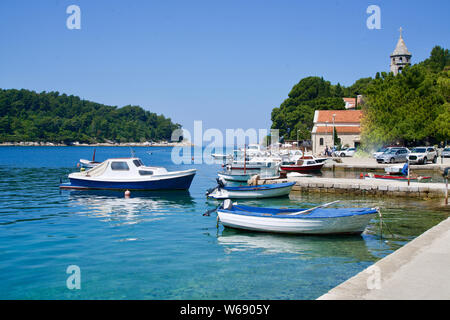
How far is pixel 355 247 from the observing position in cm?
1356

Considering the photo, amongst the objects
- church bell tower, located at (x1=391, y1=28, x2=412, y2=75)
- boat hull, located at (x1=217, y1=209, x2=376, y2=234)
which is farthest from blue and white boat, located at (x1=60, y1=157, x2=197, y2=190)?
church bell tower, located at (x1=391, y1=28, x2=412, y2=75)

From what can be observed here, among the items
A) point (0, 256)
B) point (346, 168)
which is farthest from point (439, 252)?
point (346, 168)

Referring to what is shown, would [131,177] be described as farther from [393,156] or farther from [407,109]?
[407,109]

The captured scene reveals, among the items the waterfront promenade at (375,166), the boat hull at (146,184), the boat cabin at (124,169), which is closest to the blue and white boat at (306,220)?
the boat hull at (146,184)

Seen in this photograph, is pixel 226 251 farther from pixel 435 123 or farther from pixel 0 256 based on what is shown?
pixel 435 123

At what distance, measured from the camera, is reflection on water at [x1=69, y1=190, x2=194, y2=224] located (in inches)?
813

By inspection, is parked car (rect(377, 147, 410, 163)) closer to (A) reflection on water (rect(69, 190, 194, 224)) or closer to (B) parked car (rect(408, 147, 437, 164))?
(B) parked car (rect(408, 147, 437, 164))

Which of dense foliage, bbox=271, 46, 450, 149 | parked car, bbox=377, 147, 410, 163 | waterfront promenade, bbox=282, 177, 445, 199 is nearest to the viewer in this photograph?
waterfront promenade, bbox=282, 177, 445, 199

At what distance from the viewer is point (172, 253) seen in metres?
13.3

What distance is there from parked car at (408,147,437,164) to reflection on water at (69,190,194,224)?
27768 mm

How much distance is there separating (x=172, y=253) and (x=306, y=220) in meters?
5.10
